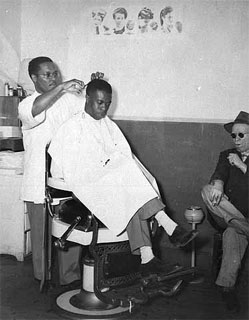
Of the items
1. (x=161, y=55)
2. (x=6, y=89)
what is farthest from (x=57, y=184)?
(x=161, y=55)

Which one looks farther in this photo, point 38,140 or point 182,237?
point 38,140

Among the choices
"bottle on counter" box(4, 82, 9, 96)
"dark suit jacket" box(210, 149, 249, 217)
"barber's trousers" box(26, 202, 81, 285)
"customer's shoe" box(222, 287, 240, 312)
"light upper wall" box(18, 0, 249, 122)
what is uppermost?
"light upper wall" box(18, 0, 249, 122)

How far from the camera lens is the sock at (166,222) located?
7.47ft

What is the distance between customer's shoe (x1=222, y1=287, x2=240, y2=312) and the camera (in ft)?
7.85

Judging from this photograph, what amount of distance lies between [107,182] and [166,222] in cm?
35

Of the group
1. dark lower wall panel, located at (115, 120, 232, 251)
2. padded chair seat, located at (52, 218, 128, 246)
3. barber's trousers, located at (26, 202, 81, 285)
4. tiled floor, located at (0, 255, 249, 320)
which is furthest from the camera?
dark lower wall panel, located at (115, 120, 232, 251)

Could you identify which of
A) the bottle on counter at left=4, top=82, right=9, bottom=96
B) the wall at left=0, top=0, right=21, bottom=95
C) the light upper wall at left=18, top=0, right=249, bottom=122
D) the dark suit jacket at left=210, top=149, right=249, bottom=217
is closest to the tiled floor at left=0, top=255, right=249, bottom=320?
the dark suit jacket at left=210, top=149, right=249, bottom=217

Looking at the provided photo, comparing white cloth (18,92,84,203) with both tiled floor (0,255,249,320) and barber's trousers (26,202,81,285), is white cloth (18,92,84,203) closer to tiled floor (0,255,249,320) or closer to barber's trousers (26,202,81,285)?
barber's trousers (26,202,81,285)

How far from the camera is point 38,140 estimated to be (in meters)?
2.61

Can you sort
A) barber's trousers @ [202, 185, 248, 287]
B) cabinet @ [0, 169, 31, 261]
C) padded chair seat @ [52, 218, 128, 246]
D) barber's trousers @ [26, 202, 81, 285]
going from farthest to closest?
cabinet @ [0, 169, 31, 261]
barber's trousers @ [26, 202, 81, 285]
barber's trousers @ [202, 185, 248, 287]
padded chair seat @ [52, 218, 128, 246]

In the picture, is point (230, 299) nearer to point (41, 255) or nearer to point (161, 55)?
point (41, 255)

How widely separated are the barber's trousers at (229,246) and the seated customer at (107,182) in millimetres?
374

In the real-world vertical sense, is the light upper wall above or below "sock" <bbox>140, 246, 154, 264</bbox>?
above

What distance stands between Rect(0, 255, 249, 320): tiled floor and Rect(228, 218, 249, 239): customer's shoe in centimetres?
38
